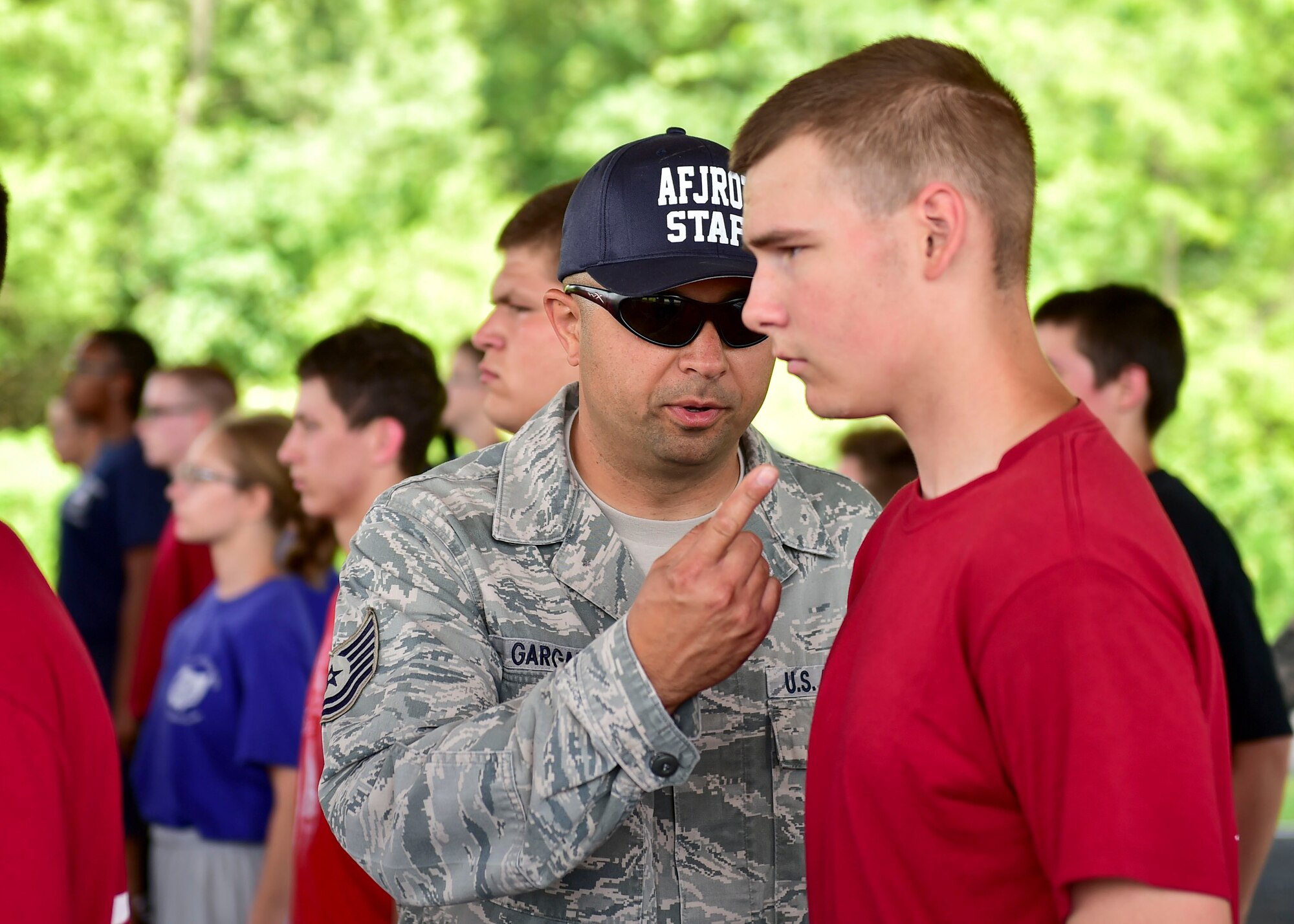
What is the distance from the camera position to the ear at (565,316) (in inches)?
89.7

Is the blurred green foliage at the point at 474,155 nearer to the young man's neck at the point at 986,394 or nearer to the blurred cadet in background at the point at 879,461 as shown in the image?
the blurred cadet in background at the point at 879,461

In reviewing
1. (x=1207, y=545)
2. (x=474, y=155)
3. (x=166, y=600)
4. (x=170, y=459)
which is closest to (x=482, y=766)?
(x=1207, y=545)

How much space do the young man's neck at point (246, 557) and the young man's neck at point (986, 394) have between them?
10.1 ft

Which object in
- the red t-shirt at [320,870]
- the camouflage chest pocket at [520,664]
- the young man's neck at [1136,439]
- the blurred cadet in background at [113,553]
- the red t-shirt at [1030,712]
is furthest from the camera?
the blurred cadet in background at [113,553]

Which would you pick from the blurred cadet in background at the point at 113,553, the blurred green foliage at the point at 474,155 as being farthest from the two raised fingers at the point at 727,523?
the blurred green foliage at the point at 474,155

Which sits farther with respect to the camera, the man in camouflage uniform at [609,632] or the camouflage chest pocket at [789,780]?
the camouflage chest pocket at [789,780]

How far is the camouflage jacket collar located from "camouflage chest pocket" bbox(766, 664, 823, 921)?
0.18 metres

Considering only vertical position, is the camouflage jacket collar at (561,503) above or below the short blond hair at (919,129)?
below

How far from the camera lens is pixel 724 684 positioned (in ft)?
6.75

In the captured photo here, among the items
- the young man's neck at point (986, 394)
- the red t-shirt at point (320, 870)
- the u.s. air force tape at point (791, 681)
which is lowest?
the red t-shirt at point (320, 870)

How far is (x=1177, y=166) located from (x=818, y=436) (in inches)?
186

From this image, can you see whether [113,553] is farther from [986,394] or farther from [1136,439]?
[986,394]

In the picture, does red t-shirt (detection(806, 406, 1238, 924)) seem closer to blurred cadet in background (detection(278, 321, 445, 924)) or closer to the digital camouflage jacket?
the digital camouflage jacket

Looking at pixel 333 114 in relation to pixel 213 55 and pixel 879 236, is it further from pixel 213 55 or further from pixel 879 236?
pixel 879 236
